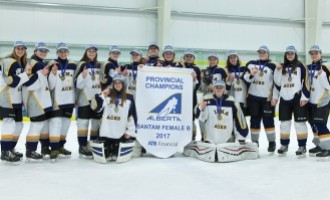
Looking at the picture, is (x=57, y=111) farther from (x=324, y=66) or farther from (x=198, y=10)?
(x=198, y=10)

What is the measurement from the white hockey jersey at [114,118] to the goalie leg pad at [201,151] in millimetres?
844

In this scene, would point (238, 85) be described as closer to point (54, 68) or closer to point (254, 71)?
point (254, 71)

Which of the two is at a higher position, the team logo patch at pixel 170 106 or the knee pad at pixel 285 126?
the team logo patch at pixel 170 106

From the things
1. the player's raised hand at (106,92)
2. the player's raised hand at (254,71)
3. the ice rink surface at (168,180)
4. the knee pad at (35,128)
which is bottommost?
the ice rink surface at (168,180)

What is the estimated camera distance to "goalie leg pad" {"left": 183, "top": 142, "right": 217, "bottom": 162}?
524 cm

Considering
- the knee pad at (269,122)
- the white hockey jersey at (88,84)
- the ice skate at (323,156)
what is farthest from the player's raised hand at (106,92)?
the ice skate at (323,156)

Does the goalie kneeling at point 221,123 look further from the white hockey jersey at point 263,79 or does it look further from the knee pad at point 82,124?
the knee pad at point 82,124

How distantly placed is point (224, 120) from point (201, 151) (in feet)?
1.70

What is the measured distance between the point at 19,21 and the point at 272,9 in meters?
7.99

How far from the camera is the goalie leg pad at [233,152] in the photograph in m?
5.19

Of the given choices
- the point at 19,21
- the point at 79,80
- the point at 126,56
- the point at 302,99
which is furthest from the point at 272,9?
the point at 79,80

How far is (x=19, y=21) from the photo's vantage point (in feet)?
36.6

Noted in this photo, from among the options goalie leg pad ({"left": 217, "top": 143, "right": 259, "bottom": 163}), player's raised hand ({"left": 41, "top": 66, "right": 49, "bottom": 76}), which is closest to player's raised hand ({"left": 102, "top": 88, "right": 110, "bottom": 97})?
player's raised hand ({"left": 41, "top": 66, "right": 49, "bottom": 76})

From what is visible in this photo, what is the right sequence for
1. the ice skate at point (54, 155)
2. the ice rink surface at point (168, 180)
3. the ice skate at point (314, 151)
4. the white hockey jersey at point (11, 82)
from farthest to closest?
1. the ice skate at point (314, 151)
2. the ice skate at point (54, 155)
3. the white hockey jersey at point (11, 82)
4. the ice rink surface at point (168, 180)
